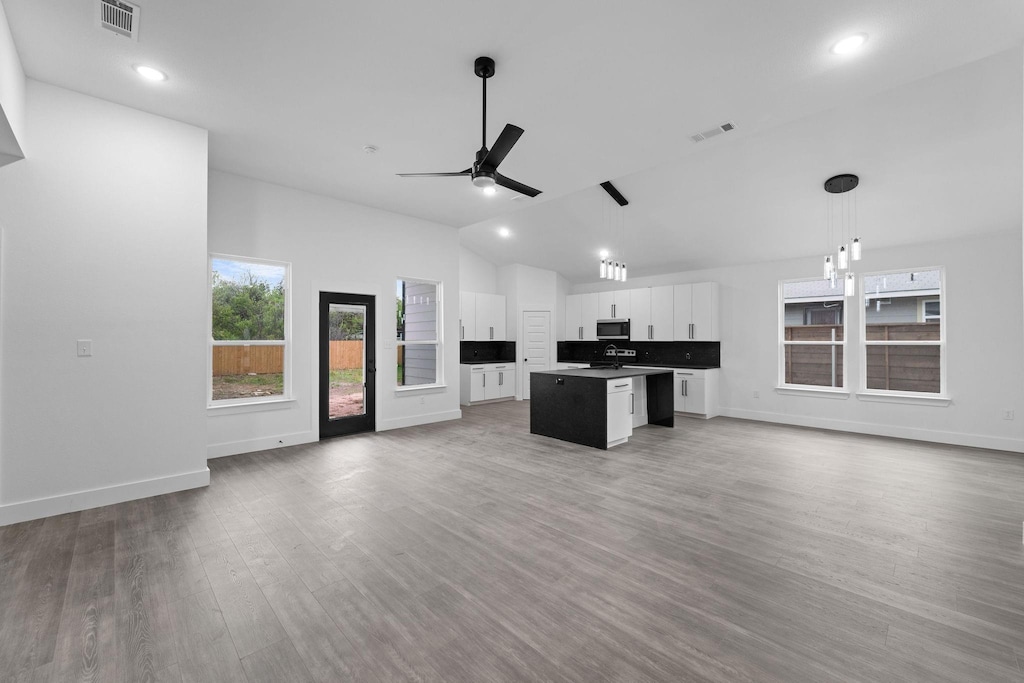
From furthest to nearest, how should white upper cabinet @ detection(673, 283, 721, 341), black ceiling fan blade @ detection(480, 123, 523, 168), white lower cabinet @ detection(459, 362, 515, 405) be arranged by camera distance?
white lower cabinet @ detection(459, 362, 515, 405) → white upper cabinet @ detection(673, 283, 721, 341) → black ceiling fan blade @ detection(480, 123, 523, 168)

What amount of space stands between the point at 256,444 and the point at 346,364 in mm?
1419

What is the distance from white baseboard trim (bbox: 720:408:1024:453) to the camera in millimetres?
5250

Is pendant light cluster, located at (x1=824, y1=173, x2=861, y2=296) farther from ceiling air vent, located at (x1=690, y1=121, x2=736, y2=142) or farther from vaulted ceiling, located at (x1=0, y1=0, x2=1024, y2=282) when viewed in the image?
ceiling air vent, located at (x1=690, y1=121, x2=736, y2=142)

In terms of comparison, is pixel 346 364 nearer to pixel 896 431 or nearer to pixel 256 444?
pixel 256 444

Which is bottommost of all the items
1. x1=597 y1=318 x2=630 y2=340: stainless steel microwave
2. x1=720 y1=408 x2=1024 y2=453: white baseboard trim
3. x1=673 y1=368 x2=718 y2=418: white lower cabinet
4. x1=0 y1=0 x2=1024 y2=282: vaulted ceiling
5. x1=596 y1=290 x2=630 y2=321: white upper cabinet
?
x1=720 y1=408 x2=1024 y2=453: white baseboard trim

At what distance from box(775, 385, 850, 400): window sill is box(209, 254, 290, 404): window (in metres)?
7.40

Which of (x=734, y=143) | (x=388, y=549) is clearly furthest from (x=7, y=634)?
(x=734, y=143)

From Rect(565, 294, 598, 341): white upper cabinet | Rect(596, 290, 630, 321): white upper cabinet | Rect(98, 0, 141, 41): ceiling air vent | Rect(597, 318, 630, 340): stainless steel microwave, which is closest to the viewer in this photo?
Rect(98, 0, 141, 41): ceiling air vent

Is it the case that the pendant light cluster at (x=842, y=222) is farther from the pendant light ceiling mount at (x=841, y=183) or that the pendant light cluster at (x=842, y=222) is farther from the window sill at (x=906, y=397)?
the window sill at (x=906, y=397)

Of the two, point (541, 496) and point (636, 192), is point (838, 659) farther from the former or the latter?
point (636, 192)

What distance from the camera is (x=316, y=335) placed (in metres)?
5.43

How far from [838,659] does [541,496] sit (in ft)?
7.03

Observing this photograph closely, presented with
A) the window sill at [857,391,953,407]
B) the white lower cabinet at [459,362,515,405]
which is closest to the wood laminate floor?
the window sill at [857,391,953,407]

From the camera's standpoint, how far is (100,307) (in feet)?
11.2
